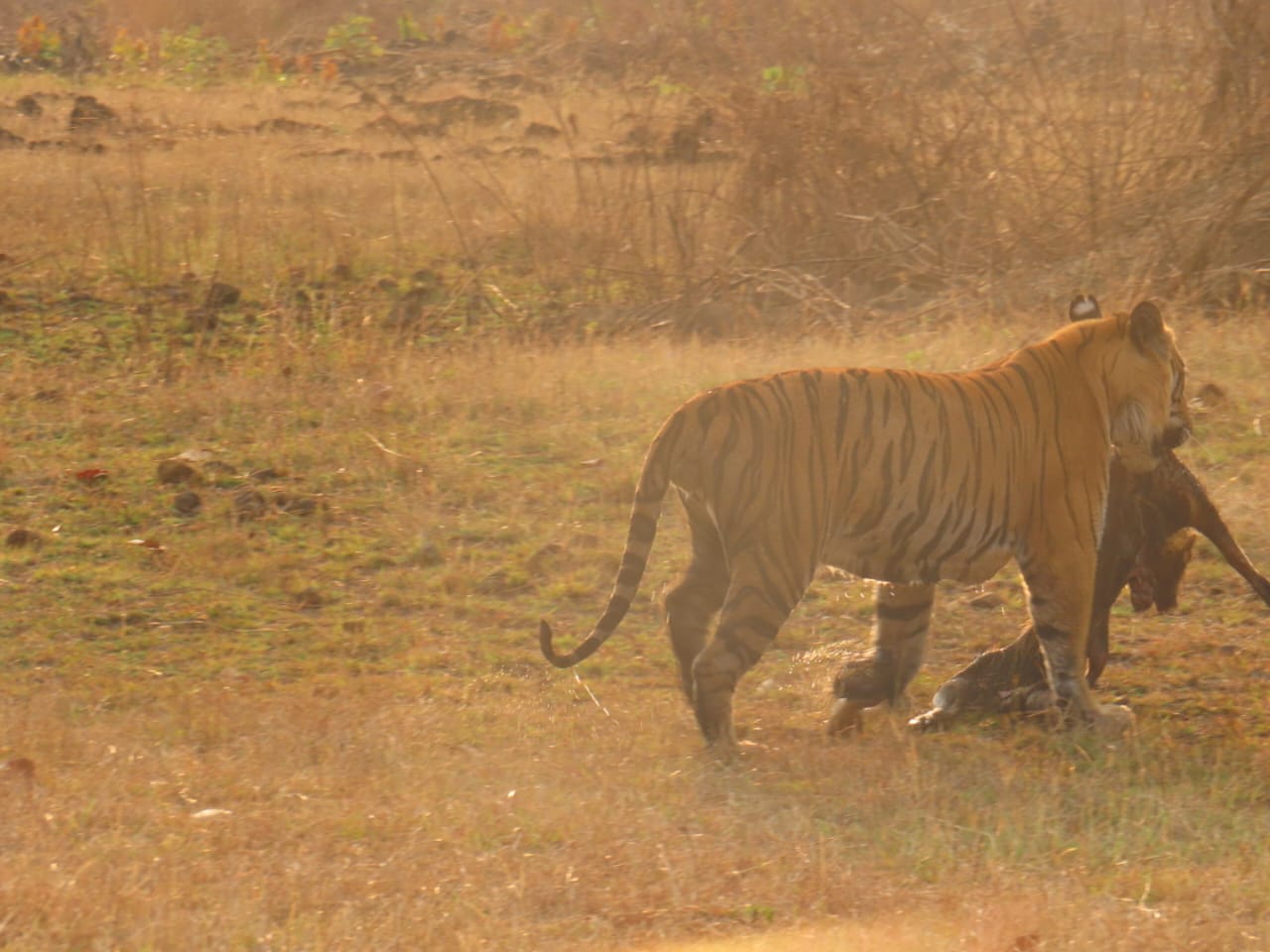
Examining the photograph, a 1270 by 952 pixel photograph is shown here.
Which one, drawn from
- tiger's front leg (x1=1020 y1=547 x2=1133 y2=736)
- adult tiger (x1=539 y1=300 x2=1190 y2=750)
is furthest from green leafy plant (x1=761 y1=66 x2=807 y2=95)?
tiger's front leg (x1=1020 y1=547 x2=1133 y2=736)

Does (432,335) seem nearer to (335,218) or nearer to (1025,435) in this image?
(335,218)

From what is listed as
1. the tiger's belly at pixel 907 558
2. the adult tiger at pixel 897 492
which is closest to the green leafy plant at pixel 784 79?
the adult tiger at pixel 897 492

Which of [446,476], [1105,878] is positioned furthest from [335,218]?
[1105,878]

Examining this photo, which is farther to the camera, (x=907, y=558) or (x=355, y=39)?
(x=355, y=39)

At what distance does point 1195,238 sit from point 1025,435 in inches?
222

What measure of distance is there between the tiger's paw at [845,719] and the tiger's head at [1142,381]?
125cm

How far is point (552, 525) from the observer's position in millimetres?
7555

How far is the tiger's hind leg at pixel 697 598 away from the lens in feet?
18.3

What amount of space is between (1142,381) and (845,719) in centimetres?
147

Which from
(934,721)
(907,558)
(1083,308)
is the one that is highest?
(1083,308)

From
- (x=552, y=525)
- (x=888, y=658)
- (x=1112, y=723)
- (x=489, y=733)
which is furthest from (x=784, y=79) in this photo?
(x=489, y=733)

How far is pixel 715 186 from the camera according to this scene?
1209cm

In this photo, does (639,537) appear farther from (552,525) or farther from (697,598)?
(552,525)

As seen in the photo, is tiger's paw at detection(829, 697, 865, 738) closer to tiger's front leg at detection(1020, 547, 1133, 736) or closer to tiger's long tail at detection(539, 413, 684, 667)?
tiger's front leg at detection(1020, 547, 1133, 736)
